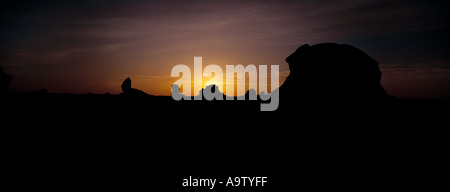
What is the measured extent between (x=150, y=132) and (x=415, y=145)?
47.9 feet

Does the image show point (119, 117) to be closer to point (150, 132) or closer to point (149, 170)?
point (150, 132)

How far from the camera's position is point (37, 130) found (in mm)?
10438

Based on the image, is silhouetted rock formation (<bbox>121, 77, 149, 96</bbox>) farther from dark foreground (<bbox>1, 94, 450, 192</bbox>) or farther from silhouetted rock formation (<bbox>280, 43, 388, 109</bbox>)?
silhouetted rock formation (<bbox>280, 43, 388, 109</bbox>)

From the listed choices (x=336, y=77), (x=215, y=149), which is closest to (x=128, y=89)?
(x=215, y=149)

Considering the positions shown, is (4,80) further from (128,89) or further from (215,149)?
(215,149)

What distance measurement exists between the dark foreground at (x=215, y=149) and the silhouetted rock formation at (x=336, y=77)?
1.67m

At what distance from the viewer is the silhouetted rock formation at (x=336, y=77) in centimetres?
1680

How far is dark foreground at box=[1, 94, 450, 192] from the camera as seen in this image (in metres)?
7.64

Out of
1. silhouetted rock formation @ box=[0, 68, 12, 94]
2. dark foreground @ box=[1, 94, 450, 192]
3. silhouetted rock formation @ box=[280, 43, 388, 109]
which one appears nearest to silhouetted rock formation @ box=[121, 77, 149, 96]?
silhouetted rock formation @ box=[0, 68, 12, 94]

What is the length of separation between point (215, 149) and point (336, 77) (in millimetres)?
12574

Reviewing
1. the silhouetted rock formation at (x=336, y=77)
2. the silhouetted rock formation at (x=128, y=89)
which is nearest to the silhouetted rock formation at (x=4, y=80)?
the silhouetted rock formation at (x=128, y=89)

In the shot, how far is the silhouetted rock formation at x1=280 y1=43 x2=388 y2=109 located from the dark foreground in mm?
1672

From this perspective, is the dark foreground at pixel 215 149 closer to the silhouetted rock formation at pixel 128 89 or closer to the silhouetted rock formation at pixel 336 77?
the silhouetted rock formation at pixel 336 77

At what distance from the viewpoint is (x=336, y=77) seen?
56.3 ft
